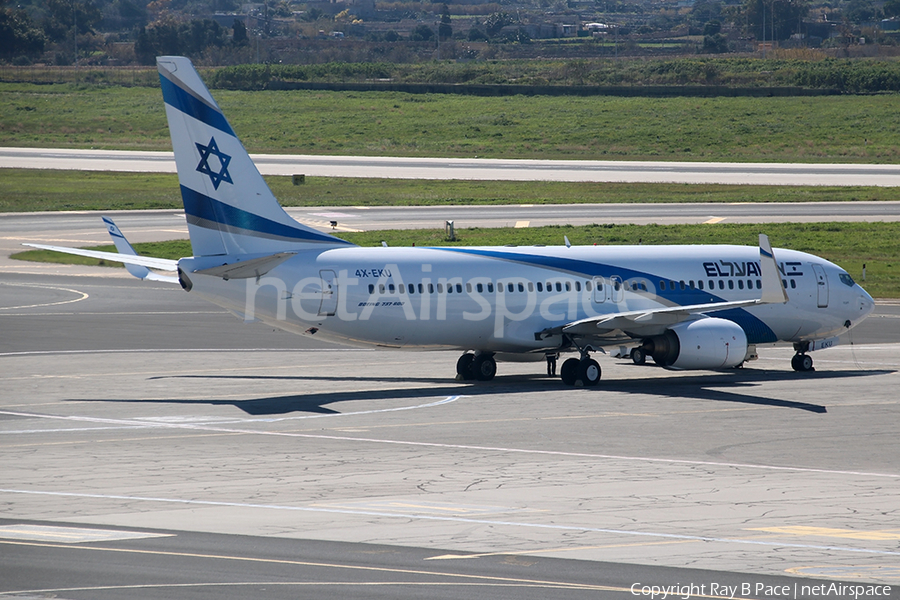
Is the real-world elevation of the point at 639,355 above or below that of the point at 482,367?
above

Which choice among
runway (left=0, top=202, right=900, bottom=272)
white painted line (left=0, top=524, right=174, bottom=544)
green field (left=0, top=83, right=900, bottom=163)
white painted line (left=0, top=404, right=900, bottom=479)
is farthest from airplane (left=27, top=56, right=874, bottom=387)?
green field (left=0, top=83, right=900, bottom=163)

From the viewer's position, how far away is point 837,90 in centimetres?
15638

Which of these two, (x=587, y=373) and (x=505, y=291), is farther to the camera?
(x=505, y=291)

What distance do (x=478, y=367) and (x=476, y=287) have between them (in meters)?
3.34

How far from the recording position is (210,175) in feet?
115

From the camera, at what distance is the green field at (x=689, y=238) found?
70812 millimetres

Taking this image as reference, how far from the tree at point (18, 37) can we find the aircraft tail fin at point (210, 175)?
155 metres

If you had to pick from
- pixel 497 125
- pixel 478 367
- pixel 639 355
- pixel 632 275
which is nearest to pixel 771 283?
pixel 639 355

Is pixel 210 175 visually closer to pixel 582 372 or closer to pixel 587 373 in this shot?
pixel 582 372

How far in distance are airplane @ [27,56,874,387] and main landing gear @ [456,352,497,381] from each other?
0.11ft

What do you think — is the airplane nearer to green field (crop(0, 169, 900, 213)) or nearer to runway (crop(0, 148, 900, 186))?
green field (crop(0, 169, 900, 213))

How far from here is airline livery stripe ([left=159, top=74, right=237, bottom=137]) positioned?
112 feet

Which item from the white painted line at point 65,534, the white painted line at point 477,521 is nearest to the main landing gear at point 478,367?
the white painted line at point 477,521

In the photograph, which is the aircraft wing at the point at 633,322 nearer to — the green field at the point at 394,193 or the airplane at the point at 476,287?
the airplane at the point at 476,287
